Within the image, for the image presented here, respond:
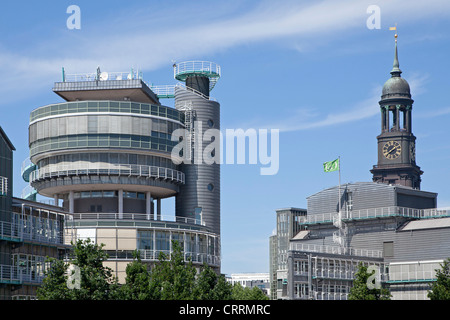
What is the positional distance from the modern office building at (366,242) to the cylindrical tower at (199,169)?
1829 centimetres

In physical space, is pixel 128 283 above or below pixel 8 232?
below

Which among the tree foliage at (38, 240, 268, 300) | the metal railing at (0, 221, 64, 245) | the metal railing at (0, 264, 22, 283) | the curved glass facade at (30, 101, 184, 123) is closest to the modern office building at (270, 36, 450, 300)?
the tree foliage at (38, 240, 268, 300)

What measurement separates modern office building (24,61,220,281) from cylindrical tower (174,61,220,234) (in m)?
2.54

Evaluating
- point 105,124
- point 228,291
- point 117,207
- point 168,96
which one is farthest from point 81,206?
point 228,291

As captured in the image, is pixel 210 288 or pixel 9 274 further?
pixel 210 288

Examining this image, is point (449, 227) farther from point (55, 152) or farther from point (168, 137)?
point (55, 152)

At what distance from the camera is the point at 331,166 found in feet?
518

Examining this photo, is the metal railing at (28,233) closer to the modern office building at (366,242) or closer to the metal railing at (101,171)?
the metal railing at (101,171)

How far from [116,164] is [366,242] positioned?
51.4 metres

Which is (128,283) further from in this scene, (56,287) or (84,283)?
(56,287)

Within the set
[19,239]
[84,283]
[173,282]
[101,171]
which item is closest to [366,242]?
→ [101,171]

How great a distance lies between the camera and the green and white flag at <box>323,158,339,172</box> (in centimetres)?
15700

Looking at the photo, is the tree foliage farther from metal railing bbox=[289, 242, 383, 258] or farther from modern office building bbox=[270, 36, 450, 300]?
metal railing bbox=[289, 242, 383, 258]

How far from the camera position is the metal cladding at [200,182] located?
15288 centimetres
